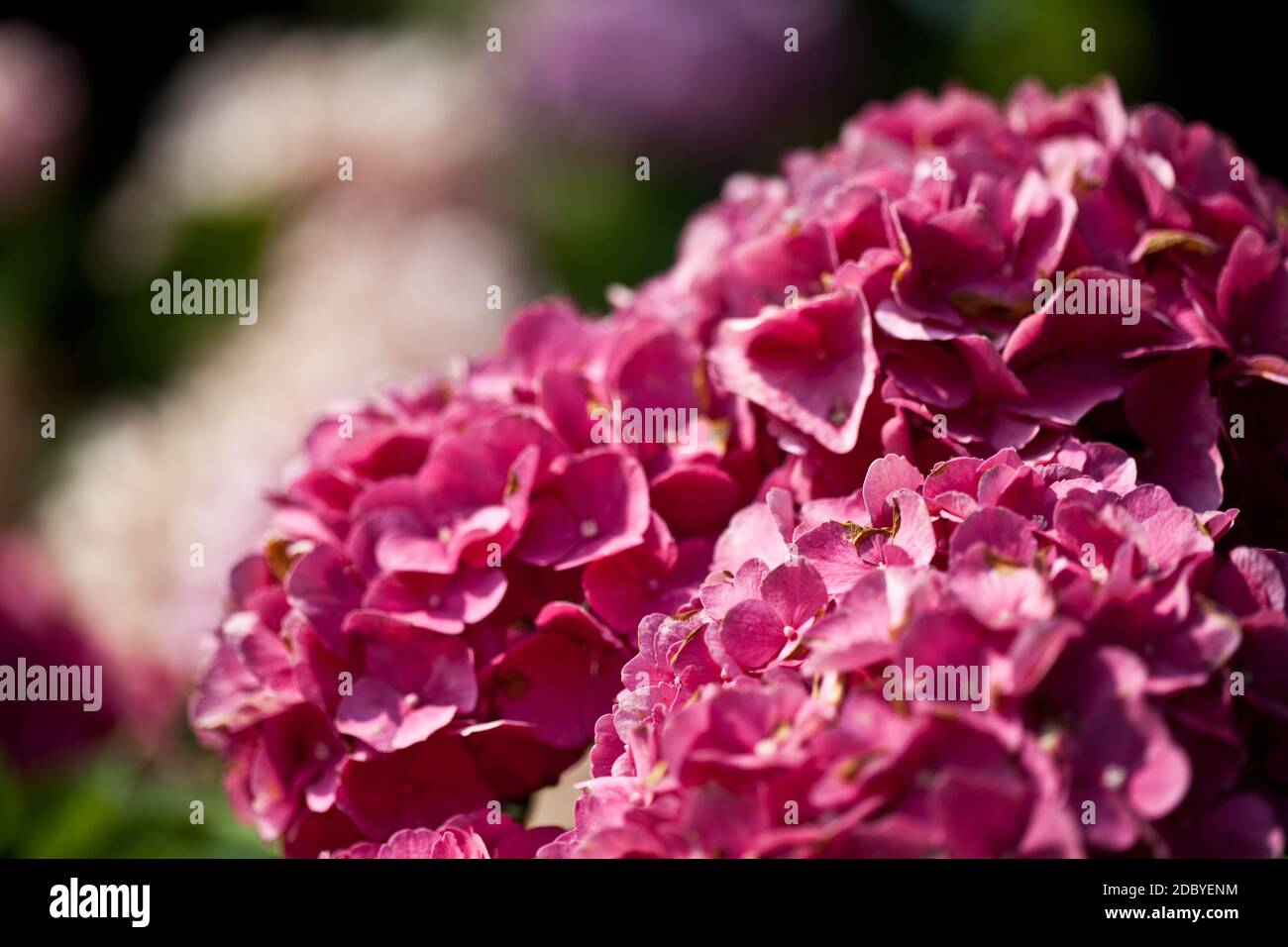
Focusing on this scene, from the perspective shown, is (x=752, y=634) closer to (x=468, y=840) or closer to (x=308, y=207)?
(x=468, y=840)

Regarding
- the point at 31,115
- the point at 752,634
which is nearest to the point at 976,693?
the point at 752,634

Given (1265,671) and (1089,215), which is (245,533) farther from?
(1265,671)

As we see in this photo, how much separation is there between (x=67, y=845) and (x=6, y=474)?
169 centimetres

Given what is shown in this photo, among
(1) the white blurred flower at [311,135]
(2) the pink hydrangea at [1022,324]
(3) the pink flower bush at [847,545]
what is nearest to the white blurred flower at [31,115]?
(1) the white blurred flower at [311,135]

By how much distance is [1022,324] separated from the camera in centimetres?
88

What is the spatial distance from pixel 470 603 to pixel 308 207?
1978 millimetres

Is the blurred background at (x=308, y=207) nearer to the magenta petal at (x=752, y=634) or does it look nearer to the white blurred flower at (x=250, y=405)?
the white blurred flower at (x=250, y=405)

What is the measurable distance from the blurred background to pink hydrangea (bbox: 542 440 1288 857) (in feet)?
3.26

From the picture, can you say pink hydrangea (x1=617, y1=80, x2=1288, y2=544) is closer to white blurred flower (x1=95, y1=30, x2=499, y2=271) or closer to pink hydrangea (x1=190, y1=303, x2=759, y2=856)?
pink hydrangea (x1=190, y1=303, x2=759, y2=856)

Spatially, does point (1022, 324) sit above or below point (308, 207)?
below

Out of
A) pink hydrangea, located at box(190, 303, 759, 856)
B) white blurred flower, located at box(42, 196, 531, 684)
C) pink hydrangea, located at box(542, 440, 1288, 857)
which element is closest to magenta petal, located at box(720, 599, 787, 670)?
pink hydrangea, located at box(542, 440, 1288, 857)

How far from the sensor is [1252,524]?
2.95 ft
